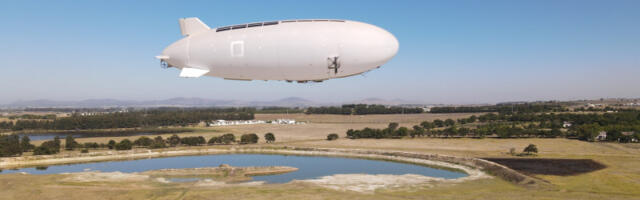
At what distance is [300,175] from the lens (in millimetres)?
68750

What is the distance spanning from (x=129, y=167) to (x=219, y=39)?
63.1 metres

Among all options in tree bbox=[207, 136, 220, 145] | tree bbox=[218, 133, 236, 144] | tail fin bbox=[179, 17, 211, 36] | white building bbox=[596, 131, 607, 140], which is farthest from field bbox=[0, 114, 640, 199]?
tree bbox=[218, 133, 236, 144]

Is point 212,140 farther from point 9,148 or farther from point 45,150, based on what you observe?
point 9,148

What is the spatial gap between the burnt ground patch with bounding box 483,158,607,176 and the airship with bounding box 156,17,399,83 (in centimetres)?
4919

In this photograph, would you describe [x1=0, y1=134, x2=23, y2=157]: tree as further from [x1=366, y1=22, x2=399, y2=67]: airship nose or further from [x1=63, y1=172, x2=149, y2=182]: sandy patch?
[x1=366, y1=22, x2=399, y2=67]: airship nose

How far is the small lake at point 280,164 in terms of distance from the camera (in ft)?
229

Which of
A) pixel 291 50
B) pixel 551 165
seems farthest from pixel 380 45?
pixel 551 165

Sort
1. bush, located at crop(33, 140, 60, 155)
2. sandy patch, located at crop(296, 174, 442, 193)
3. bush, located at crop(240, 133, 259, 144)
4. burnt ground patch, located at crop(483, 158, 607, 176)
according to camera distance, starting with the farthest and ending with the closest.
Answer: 1. bush, located at crop(240, 133, 259, 144)
2. bush, located at crop(33, 140, 60, 155)
3. burnt ground patch, located at crop(483, 158, 607, 176)
4. sandy patch, located at crop(296, 174, 442, 193)

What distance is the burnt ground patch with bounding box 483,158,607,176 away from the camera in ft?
208

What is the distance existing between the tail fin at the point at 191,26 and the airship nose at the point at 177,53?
0.65 metres

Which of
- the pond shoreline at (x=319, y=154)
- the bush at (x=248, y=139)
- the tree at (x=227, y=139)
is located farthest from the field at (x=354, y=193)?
the bush at (x=248, y=139)

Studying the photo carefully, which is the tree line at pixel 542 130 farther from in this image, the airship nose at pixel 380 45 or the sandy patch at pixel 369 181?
the airship nose at pixel 380 45

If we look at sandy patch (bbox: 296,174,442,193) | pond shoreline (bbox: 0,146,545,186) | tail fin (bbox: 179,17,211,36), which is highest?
tail fin (bbox: 179,17,211,36)

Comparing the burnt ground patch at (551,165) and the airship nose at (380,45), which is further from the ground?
the airship nose at (380,45)
